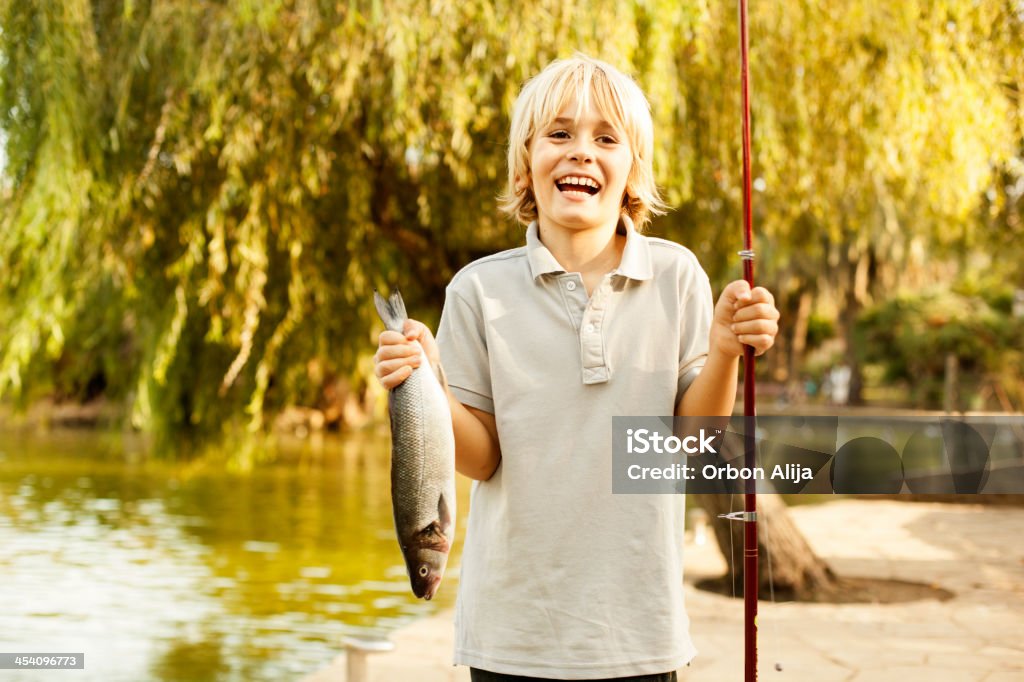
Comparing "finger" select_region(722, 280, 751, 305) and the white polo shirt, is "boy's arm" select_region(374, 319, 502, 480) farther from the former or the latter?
"finger" select_region(722, 280, 751, 305)

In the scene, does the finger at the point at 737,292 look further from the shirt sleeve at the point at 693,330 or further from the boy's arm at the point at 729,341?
the shirt sleeve at the point at 693,330

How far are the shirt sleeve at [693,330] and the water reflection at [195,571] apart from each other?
17.6 ft

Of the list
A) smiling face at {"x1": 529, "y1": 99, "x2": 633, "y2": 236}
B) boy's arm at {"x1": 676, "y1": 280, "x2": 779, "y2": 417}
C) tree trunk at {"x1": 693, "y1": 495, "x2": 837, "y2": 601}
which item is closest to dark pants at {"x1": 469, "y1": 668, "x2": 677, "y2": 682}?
boy's arm at {"x1": 676, "y1": 280, "x2": 779, "y2": 417}

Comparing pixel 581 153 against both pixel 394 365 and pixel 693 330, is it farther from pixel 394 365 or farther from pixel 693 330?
pixel 394 365

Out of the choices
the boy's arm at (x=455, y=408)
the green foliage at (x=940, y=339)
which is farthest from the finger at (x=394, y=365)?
the green foliage at (x=940, y=339)

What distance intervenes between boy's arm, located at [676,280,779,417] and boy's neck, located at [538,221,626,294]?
251 mm

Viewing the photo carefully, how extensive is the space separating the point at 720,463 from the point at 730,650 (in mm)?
4293

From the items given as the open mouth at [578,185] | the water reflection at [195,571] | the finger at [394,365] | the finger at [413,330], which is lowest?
the water reflection at [195,571]

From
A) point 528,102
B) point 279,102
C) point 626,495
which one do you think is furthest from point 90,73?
point 626,495

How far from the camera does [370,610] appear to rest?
8578 mm

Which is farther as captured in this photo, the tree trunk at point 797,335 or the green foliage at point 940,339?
the tree trunk at point 797,335

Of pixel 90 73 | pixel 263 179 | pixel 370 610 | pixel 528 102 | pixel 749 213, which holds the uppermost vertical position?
pixel 90 73

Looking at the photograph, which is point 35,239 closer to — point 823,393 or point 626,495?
point 626,495

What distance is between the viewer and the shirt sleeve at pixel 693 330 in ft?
6.51
